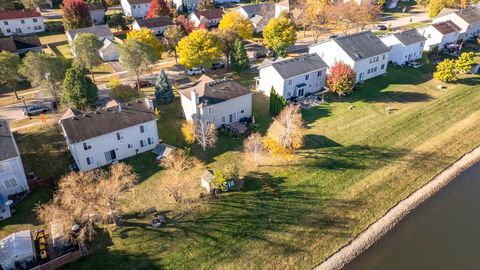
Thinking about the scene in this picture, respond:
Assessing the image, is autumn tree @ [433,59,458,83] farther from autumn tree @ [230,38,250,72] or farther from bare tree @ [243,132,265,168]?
bare tree @ [243,132,265,168]

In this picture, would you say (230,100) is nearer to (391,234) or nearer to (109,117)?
(109,117)

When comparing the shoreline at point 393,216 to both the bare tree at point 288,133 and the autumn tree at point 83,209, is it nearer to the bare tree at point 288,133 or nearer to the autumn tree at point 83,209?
the bare tree at point 288,133

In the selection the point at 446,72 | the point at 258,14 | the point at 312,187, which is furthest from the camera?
the point at 258,14

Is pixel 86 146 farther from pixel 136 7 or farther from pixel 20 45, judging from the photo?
pixel 136 7

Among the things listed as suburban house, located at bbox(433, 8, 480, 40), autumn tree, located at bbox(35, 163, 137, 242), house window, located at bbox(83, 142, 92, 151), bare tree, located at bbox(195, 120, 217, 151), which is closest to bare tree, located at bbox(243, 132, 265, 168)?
bare tree, located at bbox(195, 120, 217, 151)

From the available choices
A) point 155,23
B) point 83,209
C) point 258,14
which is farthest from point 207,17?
point 83,209

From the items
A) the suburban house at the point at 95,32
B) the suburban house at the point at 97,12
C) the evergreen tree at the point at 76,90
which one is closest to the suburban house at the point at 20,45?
the suburban house at the point at 95,32
